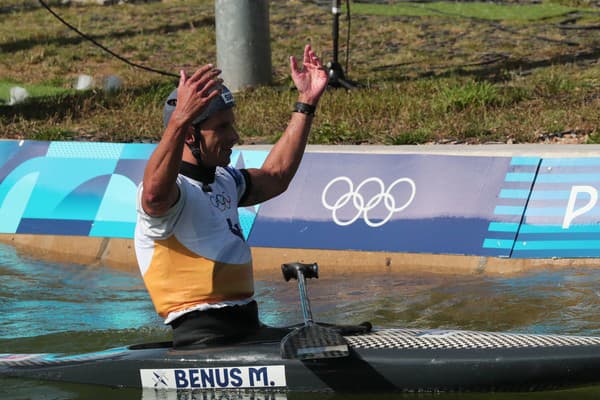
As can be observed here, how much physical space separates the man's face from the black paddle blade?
0.88 m

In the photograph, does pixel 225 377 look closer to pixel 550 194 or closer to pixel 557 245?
pixel 557 245

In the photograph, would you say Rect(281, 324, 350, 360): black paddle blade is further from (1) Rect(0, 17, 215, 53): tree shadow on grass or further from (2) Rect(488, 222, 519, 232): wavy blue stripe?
(1) Rect(0, 17, 215, 53): tree shadow on grass

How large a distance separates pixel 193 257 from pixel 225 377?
588 mm

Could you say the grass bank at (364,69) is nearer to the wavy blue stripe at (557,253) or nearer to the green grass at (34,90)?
the green grass at (34,90)

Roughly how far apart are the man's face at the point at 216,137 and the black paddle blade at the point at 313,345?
2.90 feet

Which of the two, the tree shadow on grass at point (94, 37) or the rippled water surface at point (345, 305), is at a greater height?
the tree shadow on grass at point (94, 37)

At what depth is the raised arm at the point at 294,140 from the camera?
18.9 ft

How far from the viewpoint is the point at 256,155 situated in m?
9.76

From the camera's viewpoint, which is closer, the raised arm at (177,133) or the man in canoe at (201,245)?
the raised arm at (177,133)

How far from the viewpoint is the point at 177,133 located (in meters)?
4.74

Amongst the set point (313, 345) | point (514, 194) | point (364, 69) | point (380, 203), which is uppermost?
point (364, 69)

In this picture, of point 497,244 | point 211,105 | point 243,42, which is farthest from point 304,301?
point 243,42

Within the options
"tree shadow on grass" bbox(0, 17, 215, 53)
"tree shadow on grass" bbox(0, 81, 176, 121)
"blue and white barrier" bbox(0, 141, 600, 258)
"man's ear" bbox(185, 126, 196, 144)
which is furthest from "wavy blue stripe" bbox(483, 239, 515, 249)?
"tree shadow on grass" bbox(0, 17, 215, 53)

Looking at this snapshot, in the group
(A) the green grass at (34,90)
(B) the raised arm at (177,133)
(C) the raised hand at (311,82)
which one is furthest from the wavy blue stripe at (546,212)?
(A) the green grass at (34,90)
